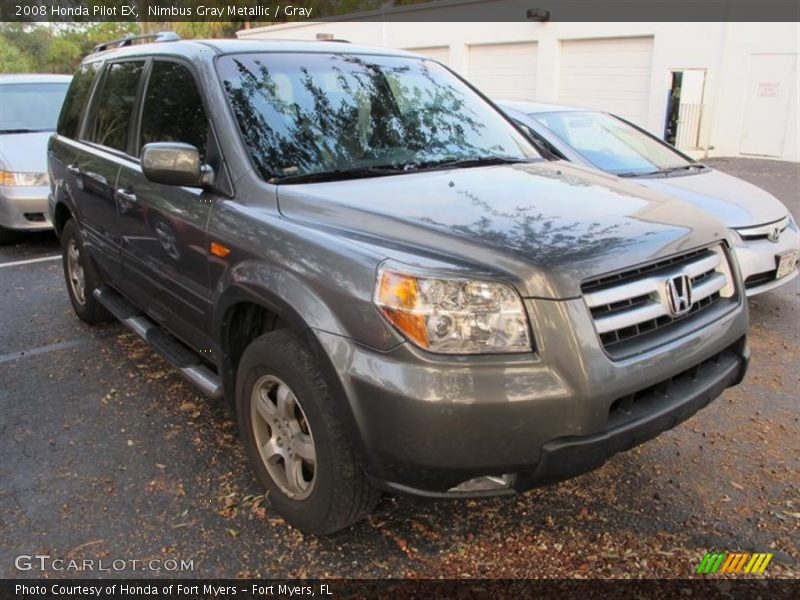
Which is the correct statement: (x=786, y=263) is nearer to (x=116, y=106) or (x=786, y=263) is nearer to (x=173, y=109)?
(x=173, y=109)

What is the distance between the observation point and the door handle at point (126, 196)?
147 inches

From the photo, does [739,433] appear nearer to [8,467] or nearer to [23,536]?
[23,536]

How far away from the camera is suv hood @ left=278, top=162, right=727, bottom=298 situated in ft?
7.40

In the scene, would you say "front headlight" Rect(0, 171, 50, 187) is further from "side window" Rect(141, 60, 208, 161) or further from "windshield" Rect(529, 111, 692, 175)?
"windshield" Rect(529, 111, 692, 175)

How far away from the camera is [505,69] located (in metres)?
20.2

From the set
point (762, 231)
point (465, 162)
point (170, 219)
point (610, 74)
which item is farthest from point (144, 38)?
point (610, 74)

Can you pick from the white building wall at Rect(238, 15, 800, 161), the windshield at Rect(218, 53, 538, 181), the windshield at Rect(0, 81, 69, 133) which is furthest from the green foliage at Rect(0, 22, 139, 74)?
the windshield at Rect(218, 53, 538, 181)

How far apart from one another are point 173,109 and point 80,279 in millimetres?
2243

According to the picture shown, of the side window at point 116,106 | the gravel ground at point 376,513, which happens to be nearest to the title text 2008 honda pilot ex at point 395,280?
the side window at point 116,106

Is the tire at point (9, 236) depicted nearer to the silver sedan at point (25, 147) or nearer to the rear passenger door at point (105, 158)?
the silver sedan at point (25, 147)

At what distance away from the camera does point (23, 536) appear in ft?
9.24

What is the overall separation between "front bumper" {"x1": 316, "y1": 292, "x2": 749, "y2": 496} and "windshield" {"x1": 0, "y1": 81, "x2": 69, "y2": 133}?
301 inches

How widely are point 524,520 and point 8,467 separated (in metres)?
2.47

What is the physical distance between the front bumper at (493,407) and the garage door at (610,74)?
15.3 m
